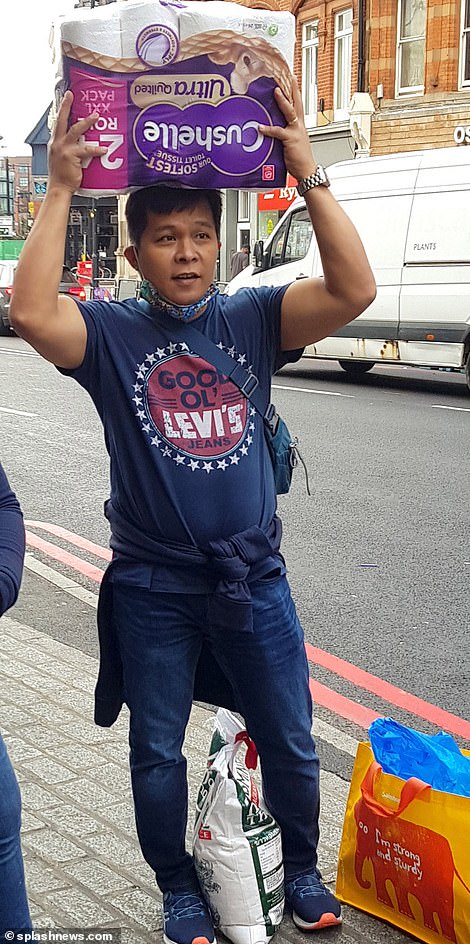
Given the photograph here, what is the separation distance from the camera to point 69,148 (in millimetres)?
2480

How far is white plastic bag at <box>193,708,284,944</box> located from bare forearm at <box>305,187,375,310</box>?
1.17 m

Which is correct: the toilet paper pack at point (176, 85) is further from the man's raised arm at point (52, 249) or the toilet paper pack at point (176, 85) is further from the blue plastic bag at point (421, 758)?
the blue plastic bag at point (421, 758)

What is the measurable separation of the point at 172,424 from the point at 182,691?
2.07ft

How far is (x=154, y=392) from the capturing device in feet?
8.80

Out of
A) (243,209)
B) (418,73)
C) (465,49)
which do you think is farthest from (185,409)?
(243,209)

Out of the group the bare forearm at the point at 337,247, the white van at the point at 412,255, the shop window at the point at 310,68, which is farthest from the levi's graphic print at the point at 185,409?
the shop window at the point at 310,68

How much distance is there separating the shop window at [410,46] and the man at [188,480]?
24007 mm

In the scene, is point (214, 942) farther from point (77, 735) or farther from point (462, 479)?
point (462, 479)

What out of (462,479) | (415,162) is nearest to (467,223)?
(415,162)

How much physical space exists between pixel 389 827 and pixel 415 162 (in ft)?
41.5

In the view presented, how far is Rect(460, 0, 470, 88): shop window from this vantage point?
23.6 metres

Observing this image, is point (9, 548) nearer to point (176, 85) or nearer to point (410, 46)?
point (176, 85)

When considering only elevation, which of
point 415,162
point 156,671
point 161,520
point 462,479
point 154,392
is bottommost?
point 462,479

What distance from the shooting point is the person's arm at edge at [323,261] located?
2.57 m
